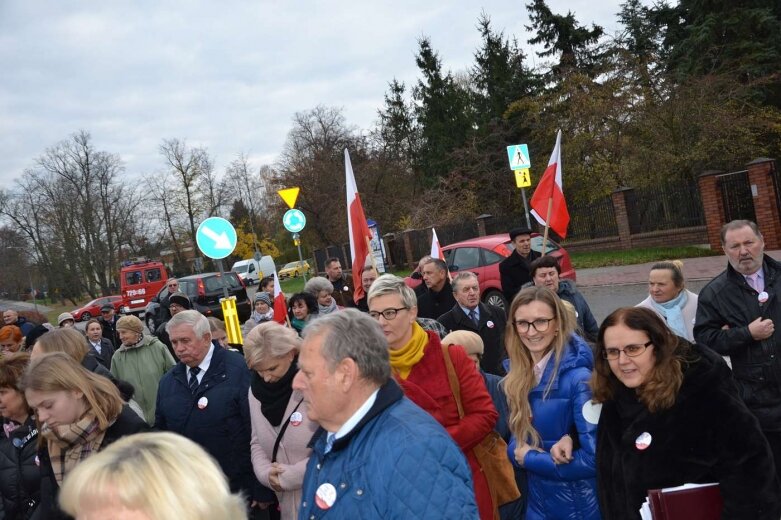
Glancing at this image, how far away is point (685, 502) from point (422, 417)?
1.09 meters

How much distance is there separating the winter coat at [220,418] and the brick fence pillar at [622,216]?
20.5m

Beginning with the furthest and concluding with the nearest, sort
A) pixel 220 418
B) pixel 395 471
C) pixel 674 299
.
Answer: pixel 674 299
pixel 220 418
pixel 395 471

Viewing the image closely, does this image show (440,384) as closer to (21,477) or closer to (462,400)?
(462,400)

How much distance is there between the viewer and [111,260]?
177 feet

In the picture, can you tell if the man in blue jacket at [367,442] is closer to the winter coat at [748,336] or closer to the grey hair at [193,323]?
the grey hair at [193,323]

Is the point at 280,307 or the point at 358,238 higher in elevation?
the point at 358,238

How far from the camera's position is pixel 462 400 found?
3.37 m

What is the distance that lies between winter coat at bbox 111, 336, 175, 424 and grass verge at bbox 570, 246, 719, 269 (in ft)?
53.2

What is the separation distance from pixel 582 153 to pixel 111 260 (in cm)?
4100

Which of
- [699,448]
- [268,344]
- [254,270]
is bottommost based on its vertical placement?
[699,448]

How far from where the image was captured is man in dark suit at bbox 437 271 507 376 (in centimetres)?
579

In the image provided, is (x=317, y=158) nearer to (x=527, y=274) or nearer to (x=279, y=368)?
(x=527, y=274)

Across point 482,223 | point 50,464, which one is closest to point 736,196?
point 482,223

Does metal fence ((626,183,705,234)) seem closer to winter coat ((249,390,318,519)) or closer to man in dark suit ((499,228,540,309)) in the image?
man in dark suit ((499,228,540,309))
